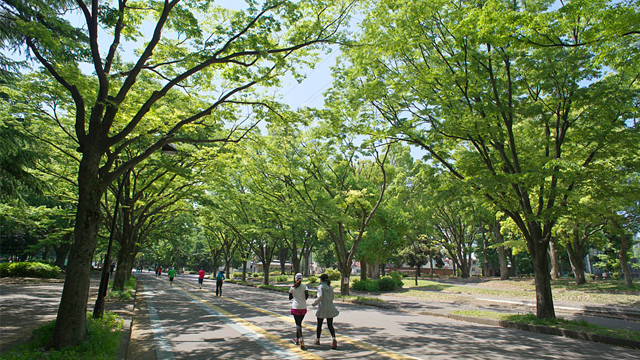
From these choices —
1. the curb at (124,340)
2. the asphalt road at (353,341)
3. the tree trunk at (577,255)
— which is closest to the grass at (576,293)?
the tree trunk at (577,255)

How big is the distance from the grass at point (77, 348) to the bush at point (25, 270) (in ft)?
78.2

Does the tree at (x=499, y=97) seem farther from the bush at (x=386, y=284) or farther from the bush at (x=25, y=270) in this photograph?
the bush at (x=25, y=270)

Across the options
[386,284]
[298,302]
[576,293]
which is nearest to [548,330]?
[298,302]

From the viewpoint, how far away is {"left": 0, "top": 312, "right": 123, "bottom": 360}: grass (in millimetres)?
5121

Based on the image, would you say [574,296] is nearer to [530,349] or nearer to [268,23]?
[530,349]

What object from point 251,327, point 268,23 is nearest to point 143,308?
point 251,327

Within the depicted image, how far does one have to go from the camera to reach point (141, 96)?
10.5 m

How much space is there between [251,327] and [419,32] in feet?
32.2

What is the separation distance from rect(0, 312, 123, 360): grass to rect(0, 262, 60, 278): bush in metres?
23.8

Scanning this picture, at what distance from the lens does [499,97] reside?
38.4 ft

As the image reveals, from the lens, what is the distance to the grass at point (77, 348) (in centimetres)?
512

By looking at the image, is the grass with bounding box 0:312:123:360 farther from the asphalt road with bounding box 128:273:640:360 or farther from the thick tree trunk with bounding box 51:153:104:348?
the asphalt road with bounding box 128:273:640:360

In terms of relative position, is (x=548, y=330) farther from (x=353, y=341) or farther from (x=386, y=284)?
(x=386, y=284)

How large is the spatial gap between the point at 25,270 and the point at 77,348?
25894 mm
